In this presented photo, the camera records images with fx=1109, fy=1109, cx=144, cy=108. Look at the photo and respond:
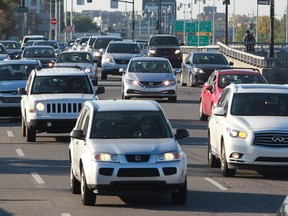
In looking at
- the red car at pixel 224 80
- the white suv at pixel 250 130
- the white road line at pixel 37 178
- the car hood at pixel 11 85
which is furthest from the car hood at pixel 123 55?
the white road line at pixel 37 178

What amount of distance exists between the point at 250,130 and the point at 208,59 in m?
30.1

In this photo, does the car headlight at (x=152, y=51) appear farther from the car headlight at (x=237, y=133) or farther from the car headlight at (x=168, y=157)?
A: the car headlight at (x=168, y=157)

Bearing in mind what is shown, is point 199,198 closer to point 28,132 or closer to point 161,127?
point 161,127

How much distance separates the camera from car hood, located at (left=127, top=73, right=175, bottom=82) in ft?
124

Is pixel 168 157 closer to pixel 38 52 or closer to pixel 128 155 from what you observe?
pixel 128 155

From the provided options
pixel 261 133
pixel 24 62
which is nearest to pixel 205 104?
pixel 24 62

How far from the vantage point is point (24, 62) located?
32875 mm

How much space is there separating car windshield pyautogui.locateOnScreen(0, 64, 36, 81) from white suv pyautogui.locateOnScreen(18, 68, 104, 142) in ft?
17.6

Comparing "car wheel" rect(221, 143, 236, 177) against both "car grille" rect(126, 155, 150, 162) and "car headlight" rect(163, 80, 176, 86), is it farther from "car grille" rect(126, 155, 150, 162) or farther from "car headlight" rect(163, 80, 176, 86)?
"car headlight" rect(163, 80, 176, 86)

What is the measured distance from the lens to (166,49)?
6291cm

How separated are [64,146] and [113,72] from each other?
30314mm

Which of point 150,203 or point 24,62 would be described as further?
point 24,62

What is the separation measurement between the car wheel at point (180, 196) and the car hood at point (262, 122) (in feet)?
Answer: 11.7

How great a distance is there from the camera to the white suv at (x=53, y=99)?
81.8 feet
